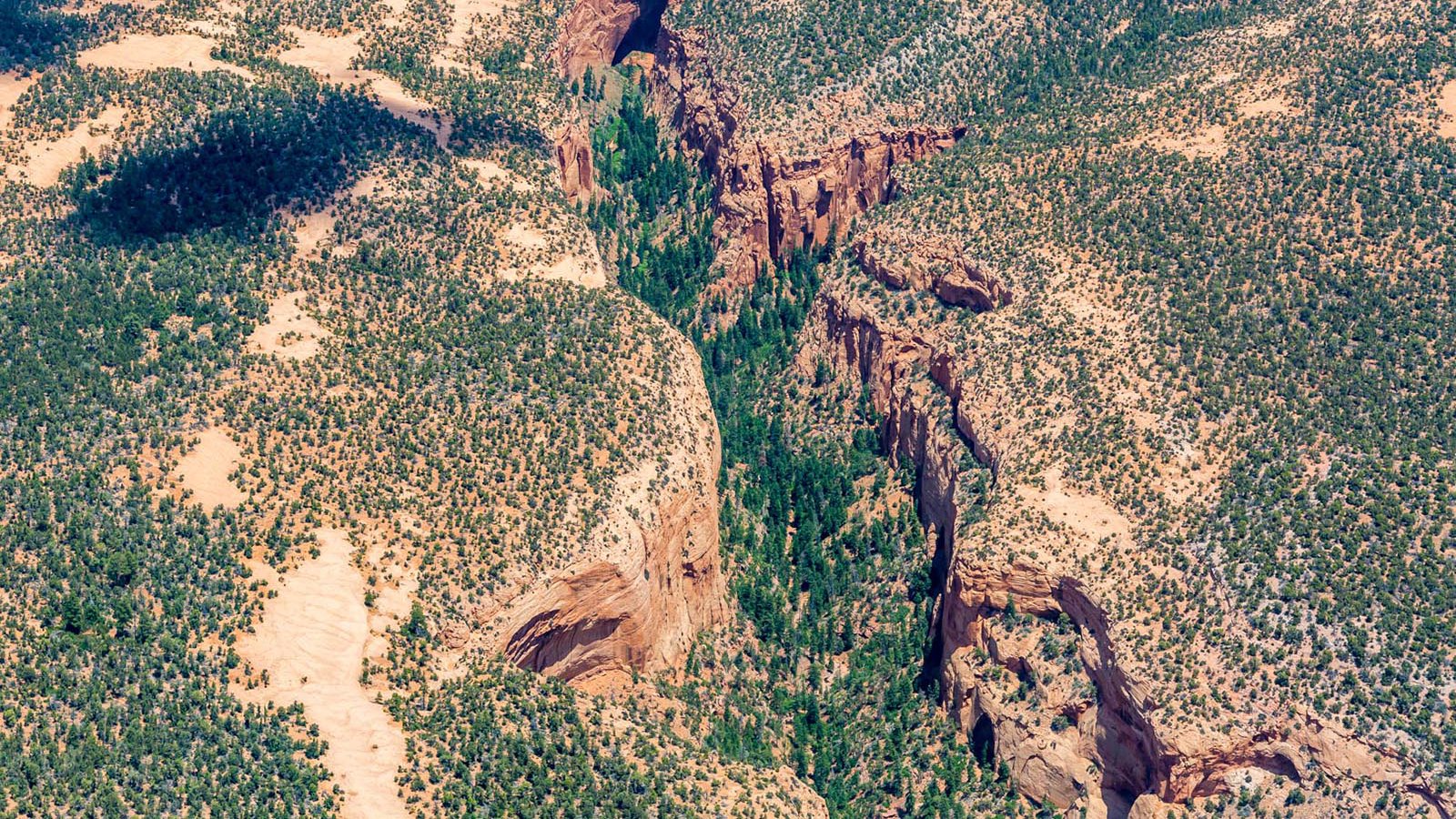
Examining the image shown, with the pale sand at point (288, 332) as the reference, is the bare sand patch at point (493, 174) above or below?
above

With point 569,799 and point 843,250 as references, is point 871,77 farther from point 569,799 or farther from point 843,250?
point 569,799

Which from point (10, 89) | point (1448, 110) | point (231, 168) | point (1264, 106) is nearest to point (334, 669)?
point (231, 168)

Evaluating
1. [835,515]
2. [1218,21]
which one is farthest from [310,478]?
[1218,21]

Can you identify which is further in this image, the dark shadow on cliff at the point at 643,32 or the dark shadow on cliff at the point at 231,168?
the dark shadow on cliff at the point at 643,32

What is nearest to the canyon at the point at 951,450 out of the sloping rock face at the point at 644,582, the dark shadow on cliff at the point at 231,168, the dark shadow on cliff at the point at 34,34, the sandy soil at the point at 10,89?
the sloping rock face at the point at 644,582

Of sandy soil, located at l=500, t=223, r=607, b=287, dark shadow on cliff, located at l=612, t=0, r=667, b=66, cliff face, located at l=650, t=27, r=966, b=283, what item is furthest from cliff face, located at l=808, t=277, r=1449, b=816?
dark shadow on cliff, located at l=612, t=0, r=667, b=66

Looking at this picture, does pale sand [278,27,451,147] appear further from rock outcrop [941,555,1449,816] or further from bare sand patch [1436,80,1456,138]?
bare sand patch [1436,80,1456,138]

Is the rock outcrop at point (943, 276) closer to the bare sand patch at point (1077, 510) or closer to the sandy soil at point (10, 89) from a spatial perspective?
the bare sand patch at point (1077, 510)

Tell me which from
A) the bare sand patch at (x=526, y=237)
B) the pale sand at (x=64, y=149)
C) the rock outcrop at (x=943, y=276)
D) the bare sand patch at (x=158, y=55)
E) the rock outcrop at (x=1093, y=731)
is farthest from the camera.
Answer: the bare sand patch at (x=158, y=55)
